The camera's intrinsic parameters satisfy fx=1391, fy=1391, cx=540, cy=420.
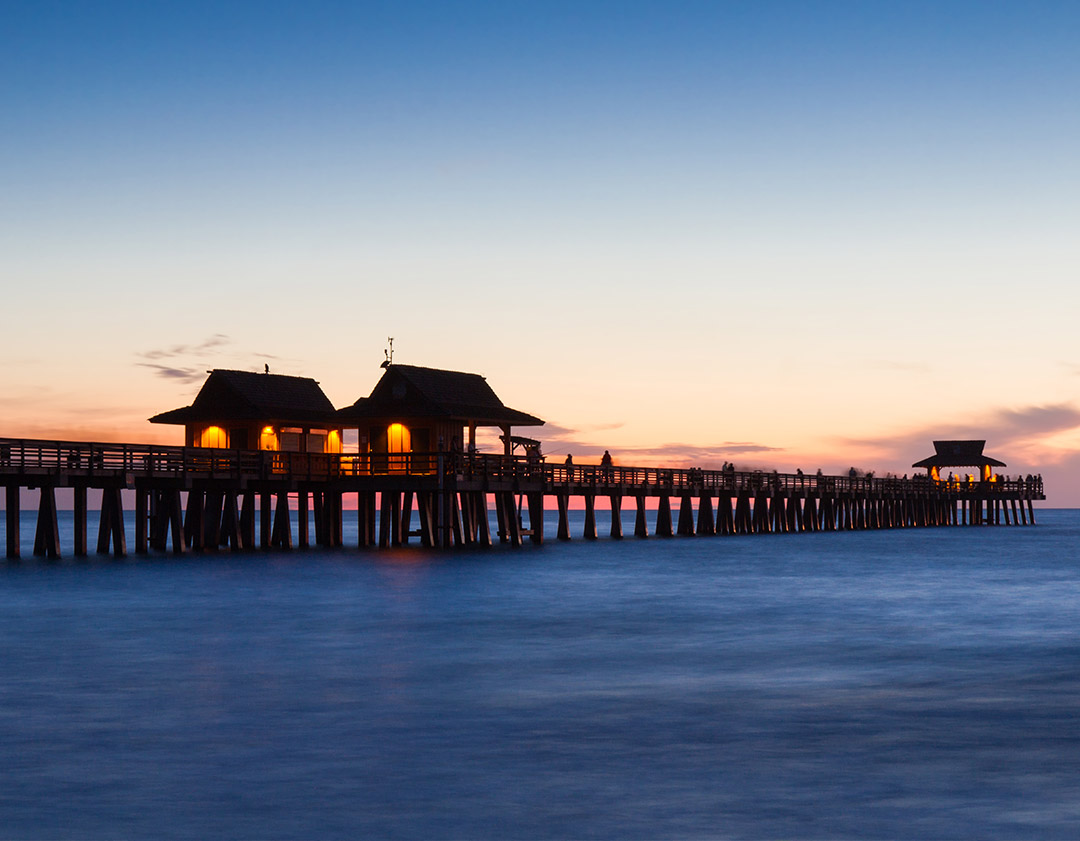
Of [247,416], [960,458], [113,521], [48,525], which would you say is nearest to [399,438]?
[247,416]

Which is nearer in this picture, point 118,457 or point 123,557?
point 118,457

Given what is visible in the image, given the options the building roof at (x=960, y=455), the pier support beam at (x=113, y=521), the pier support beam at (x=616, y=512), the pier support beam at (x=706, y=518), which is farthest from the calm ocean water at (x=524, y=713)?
the building roof at (x=960, y=455)

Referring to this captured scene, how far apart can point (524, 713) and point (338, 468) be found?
33.3 meters

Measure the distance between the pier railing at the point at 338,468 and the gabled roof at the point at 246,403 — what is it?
3907mm

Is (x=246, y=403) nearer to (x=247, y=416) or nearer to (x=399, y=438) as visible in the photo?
(x=247, y=416)

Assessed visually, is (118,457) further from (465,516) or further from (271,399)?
(465,516)

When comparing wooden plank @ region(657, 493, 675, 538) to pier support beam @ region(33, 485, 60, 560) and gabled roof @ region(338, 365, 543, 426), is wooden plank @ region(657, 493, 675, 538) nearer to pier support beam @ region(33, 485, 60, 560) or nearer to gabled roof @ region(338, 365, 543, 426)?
gabled roof @ region(338, 365, 543, 426)

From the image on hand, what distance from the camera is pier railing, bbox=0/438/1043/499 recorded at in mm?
39062

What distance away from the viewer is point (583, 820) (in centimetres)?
1141

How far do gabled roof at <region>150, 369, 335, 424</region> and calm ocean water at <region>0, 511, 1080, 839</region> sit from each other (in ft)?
53.2

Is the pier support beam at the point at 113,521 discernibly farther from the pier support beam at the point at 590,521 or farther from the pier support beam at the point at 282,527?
the pier support beam at the point at 590,521

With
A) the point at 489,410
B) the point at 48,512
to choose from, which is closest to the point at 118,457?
the point at 48,512

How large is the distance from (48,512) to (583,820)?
111ft

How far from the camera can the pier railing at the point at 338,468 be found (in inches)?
1538
